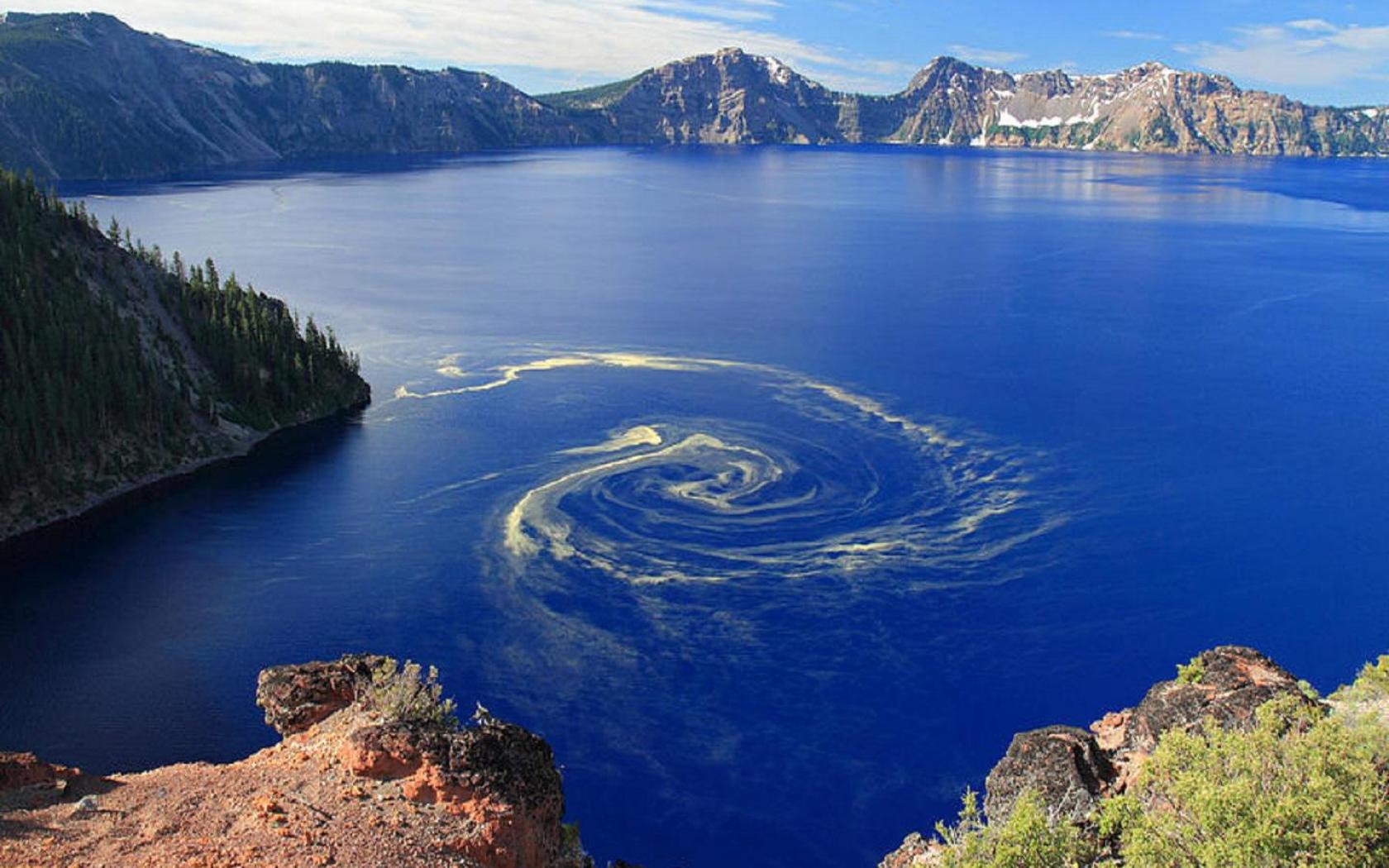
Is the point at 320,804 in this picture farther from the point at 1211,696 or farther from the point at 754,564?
the point at 754,564

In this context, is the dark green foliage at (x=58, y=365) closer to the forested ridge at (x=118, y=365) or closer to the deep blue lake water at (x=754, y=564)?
the forested ridge at (x=118, y=365)

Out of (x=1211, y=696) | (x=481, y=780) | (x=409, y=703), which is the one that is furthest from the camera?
(x=1211, y=696)

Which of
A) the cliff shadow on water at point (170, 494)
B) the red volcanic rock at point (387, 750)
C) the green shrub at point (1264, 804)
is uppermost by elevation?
the red volcanic rock at point (387, 750)

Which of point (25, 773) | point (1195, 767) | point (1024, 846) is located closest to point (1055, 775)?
point (1195, 767)

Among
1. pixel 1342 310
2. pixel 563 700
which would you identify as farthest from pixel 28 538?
pixel 1342 310

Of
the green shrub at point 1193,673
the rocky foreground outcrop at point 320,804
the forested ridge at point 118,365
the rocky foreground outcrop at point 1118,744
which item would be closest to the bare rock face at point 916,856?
the rocky foreground outcrop at point 1118,744

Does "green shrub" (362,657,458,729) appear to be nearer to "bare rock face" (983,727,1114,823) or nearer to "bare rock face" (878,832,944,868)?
"bare rock face" (878,832,944,868)
